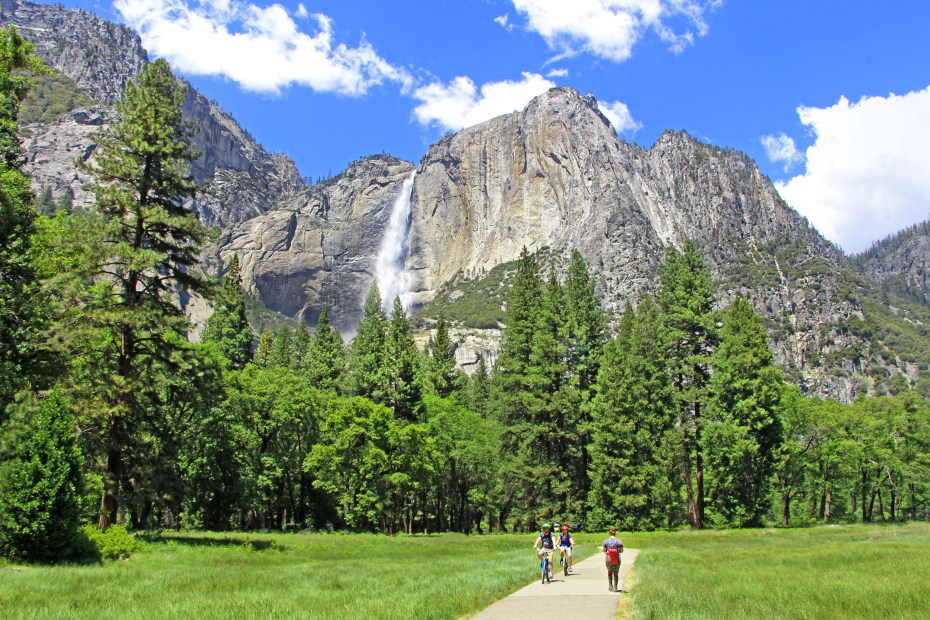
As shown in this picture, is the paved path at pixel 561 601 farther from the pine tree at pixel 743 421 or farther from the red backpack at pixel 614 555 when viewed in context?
the pine tree at pixel 743 421

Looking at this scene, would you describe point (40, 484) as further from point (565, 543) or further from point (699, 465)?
point (699, 465)

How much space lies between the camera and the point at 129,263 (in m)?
21.5

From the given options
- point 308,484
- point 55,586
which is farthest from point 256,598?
point 308,484

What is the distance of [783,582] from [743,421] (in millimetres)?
25597

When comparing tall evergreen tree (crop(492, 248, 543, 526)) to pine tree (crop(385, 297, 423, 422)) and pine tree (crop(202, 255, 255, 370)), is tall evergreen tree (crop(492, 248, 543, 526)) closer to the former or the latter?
pine tree (crop(385, 297, 423, 422))

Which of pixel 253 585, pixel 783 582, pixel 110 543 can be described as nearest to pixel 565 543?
pixel 783 582

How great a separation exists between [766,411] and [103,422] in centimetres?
3697

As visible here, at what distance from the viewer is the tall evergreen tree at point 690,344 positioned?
3909 cm

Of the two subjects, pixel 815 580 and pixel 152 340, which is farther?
pixel 152 340

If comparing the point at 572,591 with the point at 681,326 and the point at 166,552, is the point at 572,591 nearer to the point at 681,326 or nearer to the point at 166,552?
the point at 166,552

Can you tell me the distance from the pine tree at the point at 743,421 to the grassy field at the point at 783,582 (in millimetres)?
11300

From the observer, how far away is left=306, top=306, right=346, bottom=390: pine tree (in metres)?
59.7

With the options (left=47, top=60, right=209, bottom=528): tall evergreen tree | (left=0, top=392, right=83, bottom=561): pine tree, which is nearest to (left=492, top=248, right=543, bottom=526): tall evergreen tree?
(left=47, top=60, right=209, bottom=528): tall evergreen tree

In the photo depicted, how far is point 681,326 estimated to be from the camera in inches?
1571
